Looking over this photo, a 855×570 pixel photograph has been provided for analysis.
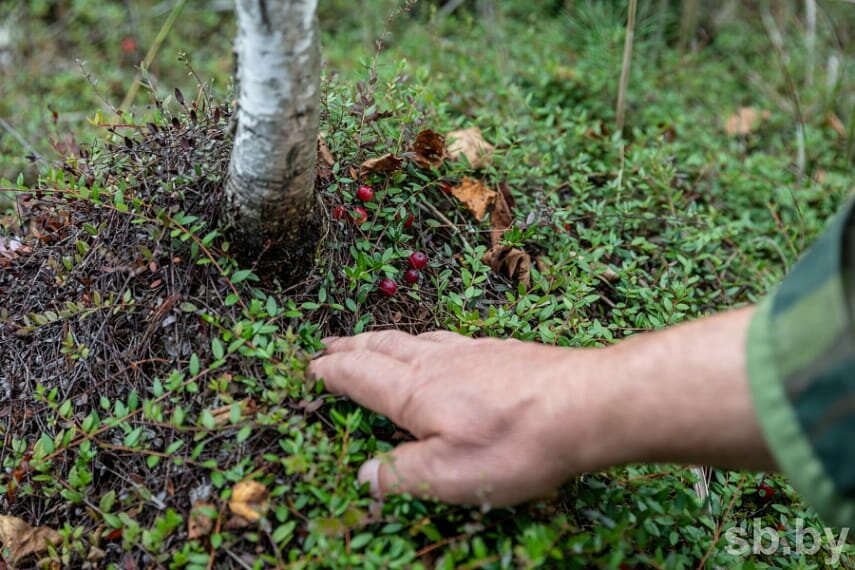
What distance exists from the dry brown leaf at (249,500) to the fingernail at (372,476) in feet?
0.89

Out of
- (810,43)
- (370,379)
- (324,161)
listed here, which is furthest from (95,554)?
(810,43)

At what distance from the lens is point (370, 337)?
2.15 metres

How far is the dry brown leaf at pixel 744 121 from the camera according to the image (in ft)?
14.7

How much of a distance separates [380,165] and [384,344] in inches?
34.6

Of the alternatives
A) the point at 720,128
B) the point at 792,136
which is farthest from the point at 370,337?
the point at 792,136

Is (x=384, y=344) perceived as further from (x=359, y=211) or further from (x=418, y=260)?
(x=359, y=211)

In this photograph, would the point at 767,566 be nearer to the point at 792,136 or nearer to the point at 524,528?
the point at 524,528

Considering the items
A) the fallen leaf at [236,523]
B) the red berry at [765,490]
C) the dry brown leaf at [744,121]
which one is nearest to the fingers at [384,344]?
the fallen leaf at [236,523]

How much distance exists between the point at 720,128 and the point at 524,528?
3.51 metres

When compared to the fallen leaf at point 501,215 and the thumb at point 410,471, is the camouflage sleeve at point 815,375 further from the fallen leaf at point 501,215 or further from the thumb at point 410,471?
the fallen leaf at point 501,215

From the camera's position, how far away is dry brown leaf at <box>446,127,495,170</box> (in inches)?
120

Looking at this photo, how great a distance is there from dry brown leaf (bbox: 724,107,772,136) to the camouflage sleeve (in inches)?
133

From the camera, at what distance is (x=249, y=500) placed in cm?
191

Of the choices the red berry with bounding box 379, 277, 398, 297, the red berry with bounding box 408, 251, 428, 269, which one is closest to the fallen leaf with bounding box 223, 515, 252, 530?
the red berry with bounding box 379, 277, 398, 297
